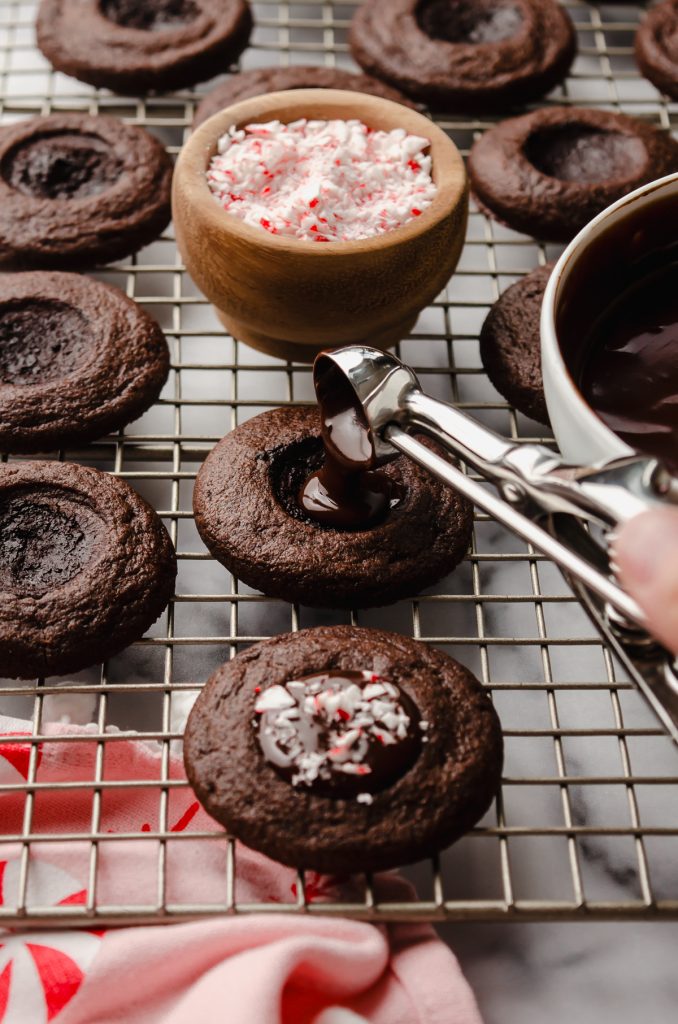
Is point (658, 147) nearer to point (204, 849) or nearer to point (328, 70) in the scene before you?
point (328, 70)

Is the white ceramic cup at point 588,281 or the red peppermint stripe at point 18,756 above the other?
the white ceramic cup at point 588,281

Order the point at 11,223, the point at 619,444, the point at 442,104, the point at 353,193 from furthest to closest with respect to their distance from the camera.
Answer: the point at 442,104 < the point at 11,223 < the point at 353,193 < the point at 619,444

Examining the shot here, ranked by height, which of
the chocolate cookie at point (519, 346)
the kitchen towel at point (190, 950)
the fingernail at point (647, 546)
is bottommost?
the kitchen towel at point (190, 950)

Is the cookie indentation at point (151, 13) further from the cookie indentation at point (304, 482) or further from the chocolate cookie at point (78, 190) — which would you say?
the cookie indentation at point (304, 482)

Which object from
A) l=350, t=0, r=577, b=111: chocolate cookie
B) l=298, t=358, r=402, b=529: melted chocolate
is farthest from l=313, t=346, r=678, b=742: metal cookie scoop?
l=350, t=0, r=577, b=111: chocolate cookie

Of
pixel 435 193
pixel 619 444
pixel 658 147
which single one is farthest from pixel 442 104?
pixel 619 444

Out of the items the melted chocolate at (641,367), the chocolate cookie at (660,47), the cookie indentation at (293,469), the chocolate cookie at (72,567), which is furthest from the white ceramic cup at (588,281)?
the chocolate cookie at (660,47)

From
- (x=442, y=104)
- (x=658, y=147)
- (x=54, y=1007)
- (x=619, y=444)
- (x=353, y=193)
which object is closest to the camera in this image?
(x=619, y=444)

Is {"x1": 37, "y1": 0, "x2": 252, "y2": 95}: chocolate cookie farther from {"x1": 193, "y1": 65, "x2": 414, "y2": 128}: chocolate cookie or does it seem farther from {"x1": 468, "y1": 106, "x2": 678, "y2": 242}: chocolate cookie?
{"x1": 468, "y1": 106, "x2": 678, "y2": 242}: chocolate cookie
